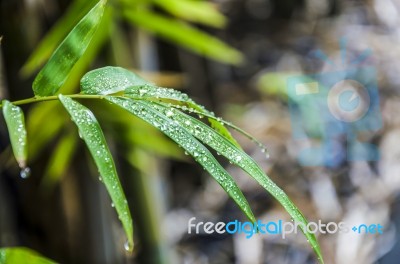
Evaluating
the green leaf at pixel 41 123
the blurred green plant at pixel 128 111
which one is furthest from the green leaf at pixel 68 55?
the green leaf at pixel 41 123

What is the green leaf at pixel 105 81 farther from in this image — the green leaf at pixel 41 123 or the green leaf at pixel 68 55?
the green leaf at pixel 41 123

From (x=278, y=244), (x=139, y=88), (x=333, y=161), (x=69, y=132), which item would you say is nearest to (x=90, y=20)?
(x=139, y=88)

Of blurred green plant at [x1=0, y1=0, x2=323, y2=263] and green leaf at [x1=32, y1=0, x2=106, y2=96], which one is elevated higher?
green leaf at [x1=32, y1=0, x2=106, y2=96]

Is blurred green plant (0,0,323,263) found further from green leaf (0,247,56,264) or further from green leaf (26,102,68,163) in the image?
green leaf (26,102,68,163)

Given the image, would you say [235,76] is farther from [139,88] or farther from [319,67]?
[139,88]

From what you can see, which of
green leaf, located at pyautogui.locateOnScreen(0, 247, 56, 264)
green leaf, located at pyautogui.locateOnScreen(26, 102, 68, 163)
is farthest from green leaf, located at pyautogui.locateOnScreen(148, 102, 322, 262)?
green leaf, located at pyautogui.locateOnScreen(26, 102, 68, 163)

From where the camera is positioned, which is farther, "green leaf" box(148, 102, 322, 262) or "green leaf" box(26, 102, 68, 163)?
"green leaf" box(26, 102, 68, 163)

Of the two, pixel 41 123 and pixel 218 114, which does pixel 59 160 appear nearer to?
pixel 41 123
